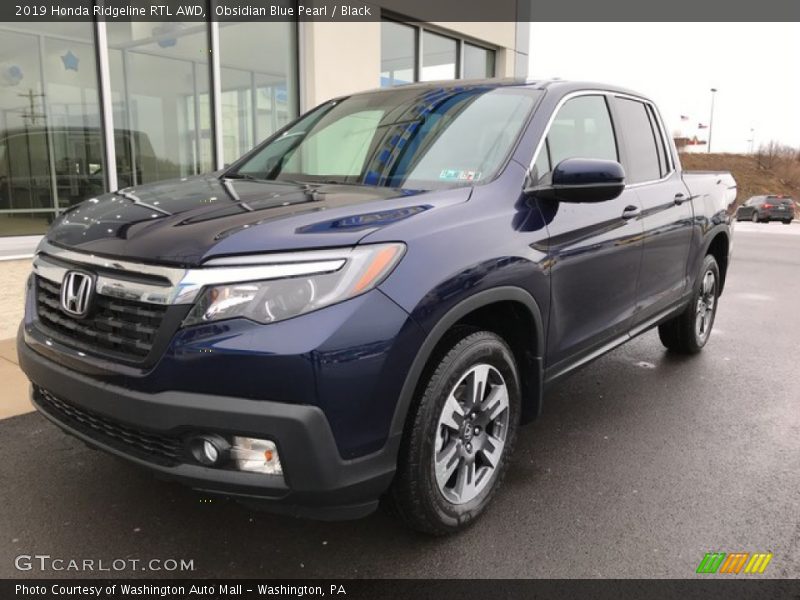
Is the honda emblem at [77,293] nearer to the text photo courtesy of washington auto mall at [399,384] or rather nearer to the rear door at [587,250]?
the text photo courtesy of washington auto mall at [399,384]

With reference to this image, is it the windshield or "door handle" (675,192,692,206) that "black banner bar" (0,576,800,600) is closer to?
the windshield

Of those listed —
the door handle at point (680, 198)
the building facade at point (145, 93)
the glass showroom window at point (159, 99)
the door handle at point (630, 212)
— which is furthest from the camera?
the glass showroom window at point (159, 99)

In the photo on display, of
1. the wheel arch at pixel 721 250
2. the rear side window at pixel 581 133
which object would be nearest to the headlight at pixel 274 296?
the rear side window at pixel 581 133

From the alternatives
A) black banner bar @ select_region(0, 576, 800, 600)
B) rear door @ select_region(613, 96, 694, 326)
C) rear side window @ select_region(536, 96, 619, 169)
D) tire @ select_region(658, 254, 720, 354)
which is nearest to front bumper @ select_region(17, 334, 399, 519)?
black banner bar @ select_region(0, 576, 800, 600)

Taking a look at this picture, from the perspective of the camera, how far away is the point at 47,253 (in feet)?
8.59

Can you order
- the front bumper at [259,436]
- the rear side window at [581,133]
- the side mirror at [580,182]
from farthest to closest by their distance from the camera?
the rear side window at [581,133] → the side mirror at [580,182] → the front bumper at [259,436]

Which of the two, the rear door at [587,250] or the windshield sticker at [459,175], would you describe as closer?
the windshield sticker at [459,175]

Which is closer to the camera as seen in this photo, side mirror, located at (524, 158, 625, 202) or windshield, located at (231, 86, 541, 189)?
side mirror, located at (524, 158, 625, 202)

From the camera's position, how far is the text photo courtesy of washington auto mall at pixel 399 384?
2.08 m

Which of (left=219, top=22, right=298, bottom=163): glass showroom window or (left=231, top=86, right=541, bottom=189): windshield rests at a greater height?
(left=219, top=22, right=298, bottom=163): glass showroom window

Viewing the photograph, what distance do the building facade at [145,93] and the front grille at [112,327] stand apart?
5.63 m

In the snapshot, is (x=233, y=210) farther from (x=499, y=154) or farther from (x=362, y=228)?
(x=499, y=154)

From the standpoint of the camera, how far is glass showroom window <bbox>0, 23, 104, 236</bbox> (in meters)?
7.38

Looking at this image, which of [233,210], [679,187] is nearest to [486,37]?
[679,187]
